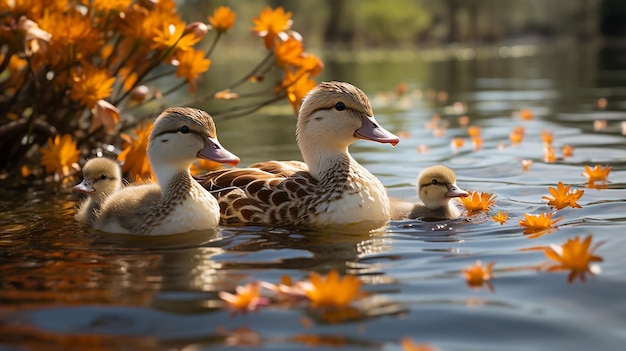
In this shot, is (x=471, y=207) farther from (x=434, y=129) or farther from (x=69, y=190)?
(x=434, y=129)

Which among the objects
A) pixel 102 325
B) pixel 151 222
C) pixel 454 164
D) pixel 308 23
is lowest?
pixel 102 325

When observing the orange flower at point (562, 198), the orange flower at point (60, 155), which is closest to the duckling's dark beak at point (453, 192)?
the orange flower at point (562, 198)

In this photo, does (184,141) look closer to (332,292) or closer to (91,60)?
(332,292)

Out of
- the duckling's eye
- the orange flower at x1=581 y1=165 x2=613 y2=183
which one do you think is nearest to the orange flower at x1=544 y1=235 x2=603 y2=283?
the duckling's eye

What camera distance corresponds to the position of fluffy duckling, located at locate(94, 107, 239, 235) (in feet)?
18.0

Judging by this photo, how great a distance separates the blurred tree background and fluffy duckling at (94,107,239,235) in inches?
2255

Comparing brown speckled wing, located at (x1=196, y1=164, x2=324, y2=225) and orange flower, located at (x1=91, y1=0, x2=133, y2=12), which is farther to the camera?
orange flower, located at (x1=91, y1=0, x2=133, y2=12)

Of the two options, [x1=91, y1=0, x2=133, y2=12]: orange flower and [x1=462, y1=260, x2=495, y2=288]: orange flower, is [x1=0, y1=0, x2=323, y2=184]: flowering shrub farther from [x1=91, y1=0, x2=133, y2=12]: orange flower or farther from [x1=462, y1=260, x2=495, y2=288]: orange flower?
[x1=462, y1=260, x2=495, y2=288]: orange flower

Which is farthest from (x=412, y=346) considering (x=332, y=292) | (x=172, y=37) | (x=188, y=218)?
(x=172, y=37)

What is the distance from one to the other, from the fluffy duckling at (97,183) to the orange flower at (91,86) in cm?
87

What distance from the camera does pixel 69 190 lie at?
7746 mm

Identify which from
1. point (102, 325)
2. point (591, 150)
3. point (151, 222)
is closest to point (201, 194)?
point (151, 222)

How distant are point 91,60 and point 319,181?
299cm

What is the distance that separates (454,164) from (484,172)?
627 mm
